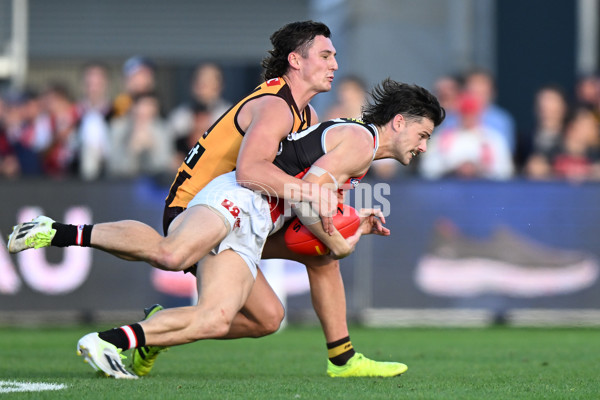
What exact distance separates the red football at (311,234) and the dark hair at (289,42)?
0.99 meters

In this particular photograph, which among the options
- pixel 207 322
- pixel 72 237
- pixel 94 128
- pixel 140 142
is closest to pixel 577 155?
pixel 140 142

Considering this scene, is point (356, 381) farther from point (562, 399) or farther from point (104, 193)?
point (104, 193)

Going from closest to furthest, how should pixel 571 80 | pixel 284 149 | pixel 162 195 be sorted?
pixel 284 149 < pixel 162 195 < pixel 571 80

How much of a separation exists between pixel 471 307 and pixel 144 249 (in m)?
5.94

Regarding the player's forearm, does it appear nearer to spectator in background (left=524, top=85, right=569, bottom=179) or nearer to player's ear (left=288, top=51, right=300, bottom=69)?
player's ear (left=288, top=51, right=300, bottom=69)

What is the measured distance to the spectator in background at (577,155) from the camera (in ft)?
38.2

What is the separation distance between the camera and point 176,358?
7906mm

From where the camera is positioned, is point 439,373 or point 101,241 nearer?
point 101,241

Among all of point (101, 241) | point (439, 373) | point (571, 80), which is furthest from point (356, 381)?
point (571, 80)

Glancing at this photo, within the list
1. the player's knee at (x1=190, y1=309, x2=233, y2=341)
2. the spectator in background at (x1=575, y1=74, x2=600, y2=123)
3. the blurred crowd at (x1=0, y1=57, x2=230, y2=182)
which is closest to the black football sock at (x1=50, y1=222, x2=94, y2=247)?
the player's knee at (x1=190, y1=309, x2=233, y2=341)

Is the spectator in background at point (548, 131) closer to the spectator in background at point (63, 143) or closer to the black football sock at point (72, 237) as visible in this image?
the spectator in background at point (63, 143)

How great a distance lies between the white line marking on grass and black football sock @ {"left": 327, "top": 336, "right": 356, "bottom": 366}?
1712mm

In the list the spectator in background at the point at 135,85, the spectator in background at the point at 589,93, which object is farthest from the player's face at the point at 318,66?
the spectator in background at the point at 589,93

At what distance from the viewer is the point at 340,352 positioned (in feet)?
21.8
